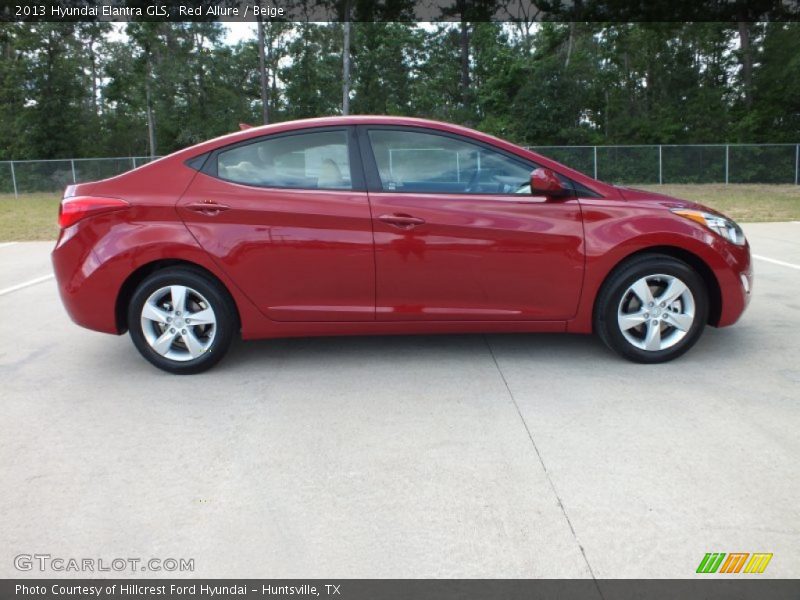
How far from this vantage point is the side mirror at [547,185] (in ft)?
14.2

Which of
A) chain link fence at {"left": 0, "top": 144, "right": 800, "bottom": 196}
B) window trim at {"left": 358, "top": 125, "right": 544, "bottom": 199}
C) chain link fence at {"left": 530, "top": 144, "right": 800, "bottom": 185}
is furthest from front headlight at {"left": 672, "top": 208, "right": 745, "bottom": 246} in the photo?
chain link fence at {"left": 530, "top": 144, "right": 800, "bottom": 185}

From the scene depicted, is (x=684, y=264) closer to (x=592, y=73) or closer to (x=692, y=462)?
(x=692, y=462)

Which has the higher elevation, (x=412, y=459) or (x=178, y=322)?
(x=178, y=322)

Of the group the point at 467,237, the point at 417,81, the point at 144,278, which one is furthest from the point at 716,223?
the point at 417,81

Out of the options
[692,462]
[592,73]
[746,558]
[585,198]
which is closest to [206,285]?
[585,198]

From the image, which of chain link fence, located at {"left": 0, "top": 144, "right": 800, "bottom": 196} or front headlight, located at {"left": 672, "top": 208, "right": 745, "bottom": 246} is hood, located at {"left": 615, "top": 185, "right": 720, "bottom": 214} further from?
chain link fence, located at {"left": 0, "top": 144, "right": 800, "bottom": 196}

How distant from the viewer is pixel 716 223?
4586mm

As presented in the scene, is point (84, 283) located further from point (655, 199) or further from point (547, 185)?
point (655, 199)

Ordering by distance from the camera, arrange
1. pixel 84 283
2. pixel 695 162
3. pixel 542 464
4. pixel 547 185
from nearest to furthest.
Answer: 1. pixel 542 464
2. pixel 547 185
3. pixel 84 283
4. pixel 695 162

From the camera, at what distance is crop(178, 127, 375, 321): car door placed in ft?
14.4

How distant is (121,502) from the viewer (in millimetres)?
2924

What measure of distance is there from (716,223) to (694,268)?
326mm

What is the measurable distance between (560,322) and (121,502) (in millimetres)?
2856

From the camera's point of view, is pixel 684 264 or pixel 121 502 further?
pixel 684 264
